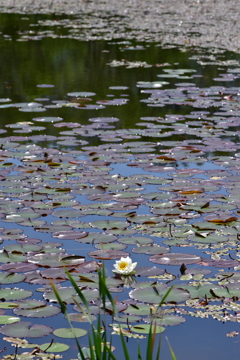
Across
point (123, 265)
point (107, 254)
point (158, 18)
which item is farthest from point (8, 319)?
point (158, 18)

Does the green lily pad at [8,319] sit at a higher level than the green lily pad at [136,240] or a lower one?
higher

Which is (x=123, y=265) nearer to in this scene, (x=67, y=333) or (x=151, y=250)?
(x=151, y=250)

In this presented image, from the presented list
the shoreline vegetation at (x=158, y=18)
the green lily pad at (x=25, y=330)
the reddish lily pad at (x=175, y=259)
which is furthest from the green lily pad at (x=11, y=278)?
the shoreline vegetation at (x=158, y=18)

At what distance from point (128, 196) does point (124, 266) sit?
1024 mm

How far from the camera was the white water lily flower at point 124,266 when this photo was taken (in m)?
2.54

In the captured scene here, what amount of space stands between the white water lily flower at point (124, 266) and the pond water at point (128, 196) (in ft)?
0.15

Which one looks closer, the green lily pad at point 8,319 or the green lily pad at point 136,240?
the green lily pad at point 8,319

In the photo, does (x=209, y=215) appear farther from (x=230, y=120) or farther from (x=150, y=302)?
(x=230, y=120)

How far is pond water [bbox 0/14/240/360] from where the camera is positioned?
233 cm

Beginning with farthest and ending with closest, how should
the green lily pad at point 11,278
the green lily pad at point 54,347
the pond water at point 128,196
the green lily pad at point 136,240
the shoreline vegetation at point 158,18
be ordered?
1. the shoreline vegetation at point 158,18
2. the green lily pad at point 136,240
3. the green lily pad at point 11,278
4. the pond water at point 128,196
5. the green lily pad at point 54,347

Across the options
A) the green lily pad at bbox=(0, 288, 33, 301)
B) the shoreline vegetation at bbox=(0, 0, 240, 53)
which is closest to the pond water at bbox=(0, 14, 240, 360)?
the green lily pad at bbox=(0, 288, 33, 301)

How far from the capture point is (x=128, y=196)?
139 inches

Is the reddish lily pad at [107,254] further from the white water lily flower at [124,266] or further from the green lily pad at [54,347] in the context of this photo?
the green lily pad at [54,347]

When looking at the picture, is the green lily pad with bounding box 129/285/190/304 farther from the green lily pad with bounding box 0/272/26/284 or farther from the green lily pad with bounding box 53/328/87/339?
the green lily pad with bounding box 0/272/26/284
